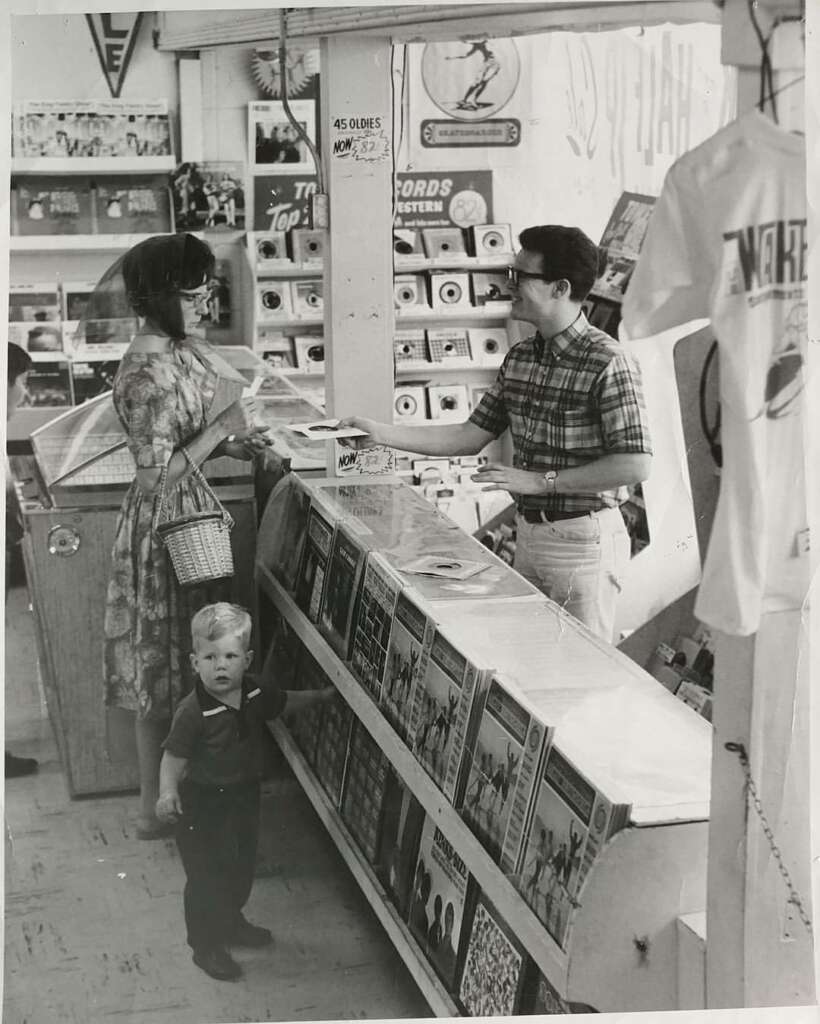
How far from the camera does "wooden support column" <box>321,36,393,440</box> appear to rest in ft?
10.4

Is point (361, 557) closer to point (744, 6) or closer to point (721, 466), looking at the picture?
point (721, 466)

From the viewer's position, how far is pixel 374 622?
111 inches

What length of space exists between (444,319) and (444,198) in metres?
0.52

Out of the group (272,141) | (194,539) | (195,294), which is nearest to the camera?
(195,294)

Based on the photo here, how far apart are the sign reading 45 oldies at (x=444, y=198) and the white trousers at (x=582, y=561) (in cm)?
232

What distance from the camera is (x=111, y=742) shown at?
9.41 ft

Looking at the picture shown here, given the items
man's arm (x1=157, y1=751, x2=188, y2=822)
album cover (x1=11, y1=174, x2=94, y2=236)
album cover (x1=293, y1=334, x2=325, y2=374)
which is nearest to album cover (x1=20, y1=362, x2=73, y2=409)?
album cover (x1=11, y1=174, x2=94, y2=236)

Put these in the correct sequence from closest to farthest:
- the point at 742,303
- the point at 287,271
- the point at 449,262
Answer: the point at 742,303
the point at 287,271
the point at 449,262

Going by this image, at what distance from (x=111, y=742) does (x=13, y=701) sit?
32 cm

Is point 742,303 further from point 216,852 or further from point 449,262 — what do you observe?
point 449,262

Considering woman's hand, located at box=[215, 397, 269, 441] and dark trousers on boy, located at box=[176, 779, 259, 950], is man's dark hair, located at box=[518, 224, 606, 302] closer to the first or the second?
woman's hand, located at box=[215, 397, 269, 441]

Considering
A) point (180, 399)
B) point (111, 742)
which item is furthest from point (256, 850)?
point (180, 399)

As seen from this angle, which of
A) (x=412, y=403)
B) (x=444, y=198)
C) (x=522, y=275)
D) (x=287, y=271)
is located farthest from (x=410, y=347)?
(x=522, y=275)

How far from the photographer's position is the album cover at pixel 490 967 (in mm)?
2232
